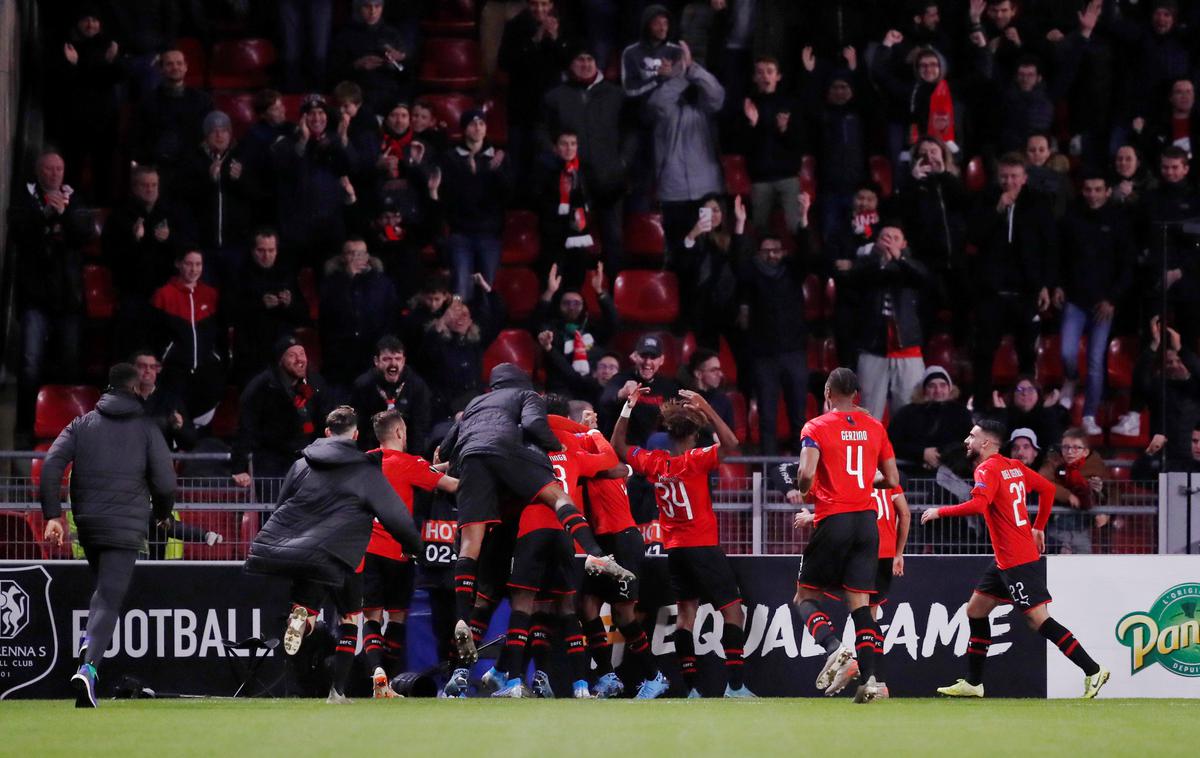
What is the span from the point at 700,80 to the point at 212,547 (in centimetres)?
709

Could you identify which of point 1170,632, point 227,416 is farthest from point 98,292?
point 1170,632

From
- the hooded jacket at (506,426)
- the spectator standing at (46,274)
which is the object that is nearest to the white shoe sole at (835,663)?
the hooded jacket at (506,426)

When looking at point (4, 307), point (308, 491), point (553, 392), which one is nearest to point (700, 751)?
point (308, 491)

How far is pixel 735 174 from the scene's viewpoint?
19297mm

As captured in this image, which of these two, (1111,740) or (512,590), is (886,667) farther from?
(1111,740)

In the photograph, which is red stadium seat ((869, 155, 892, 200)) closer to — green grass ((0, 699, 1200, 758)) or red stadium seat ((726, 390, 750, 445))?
red stadium seat ((726, 390, 750, 445))

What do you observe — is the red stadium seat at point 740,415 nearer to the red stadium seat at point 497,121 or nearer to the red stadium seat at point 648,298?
the red stadium seat at point 648,298

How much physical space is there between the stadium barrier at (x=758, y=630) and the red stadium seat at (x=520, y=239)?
534 centimetres

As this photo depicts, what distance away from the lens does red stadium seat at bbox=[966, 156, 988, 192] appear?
18.9m

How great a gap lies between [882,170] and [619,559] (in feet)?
23.3

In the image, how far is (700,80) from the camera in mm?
18219

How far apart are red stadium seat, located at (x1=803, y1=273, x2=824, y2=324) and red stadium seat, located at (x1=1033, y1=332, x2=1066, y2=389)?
2142mm

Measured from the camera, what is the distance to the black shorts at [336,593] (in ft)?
37.7

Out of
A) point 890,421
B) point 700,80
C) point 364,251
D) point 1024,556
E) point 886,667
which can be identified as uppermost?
point 700,80
